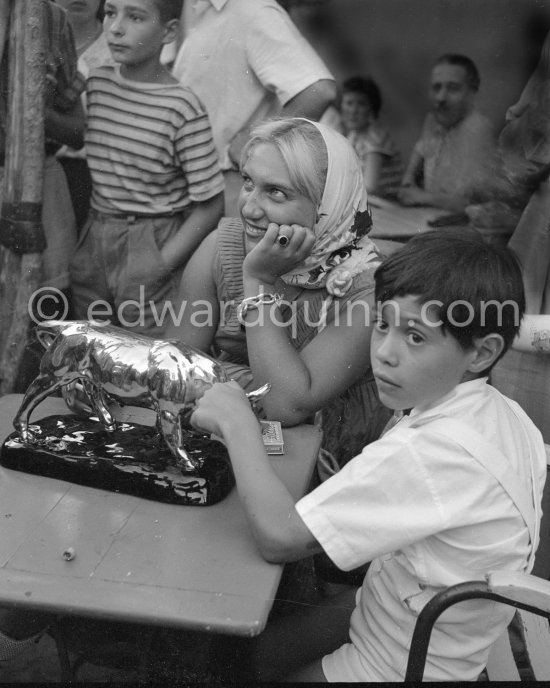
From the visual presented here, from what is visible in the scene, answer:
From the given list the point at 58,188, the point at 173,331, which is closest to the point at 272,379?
the point at 173,331

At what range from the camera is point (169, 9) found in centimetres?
244

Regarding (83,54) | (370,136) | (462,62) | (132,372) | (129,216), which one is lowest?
(129,216)

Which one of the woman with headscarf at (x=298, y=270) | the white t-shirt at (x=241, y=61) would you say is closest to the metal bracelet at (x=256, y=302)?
the woman with headscarf at (x=298, y=270)

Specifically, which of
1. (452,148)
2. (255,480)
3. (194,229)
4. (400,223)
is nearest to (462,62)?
(452,148)

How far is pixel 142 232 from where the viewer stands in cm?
266

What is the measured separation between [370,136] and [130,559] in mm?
1678

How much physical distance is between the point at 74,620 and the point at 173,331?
0.95 m

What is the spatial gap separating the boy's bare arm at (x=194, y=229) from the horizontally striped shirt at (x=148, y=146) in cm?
3

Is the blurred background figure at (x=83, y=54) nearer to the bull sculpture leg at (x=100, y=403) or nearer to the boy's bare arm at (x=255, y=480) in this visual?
the bull sculpture leg at (x=100, y=403)

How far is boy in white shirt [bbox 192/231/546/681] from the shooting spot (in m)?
1.43

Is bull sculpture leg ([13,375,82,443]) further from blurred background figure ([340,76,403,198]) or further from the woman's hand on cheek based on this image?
blurred background figure ([340,76,403,198])

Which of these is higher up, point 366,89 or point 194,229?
point 366,89
